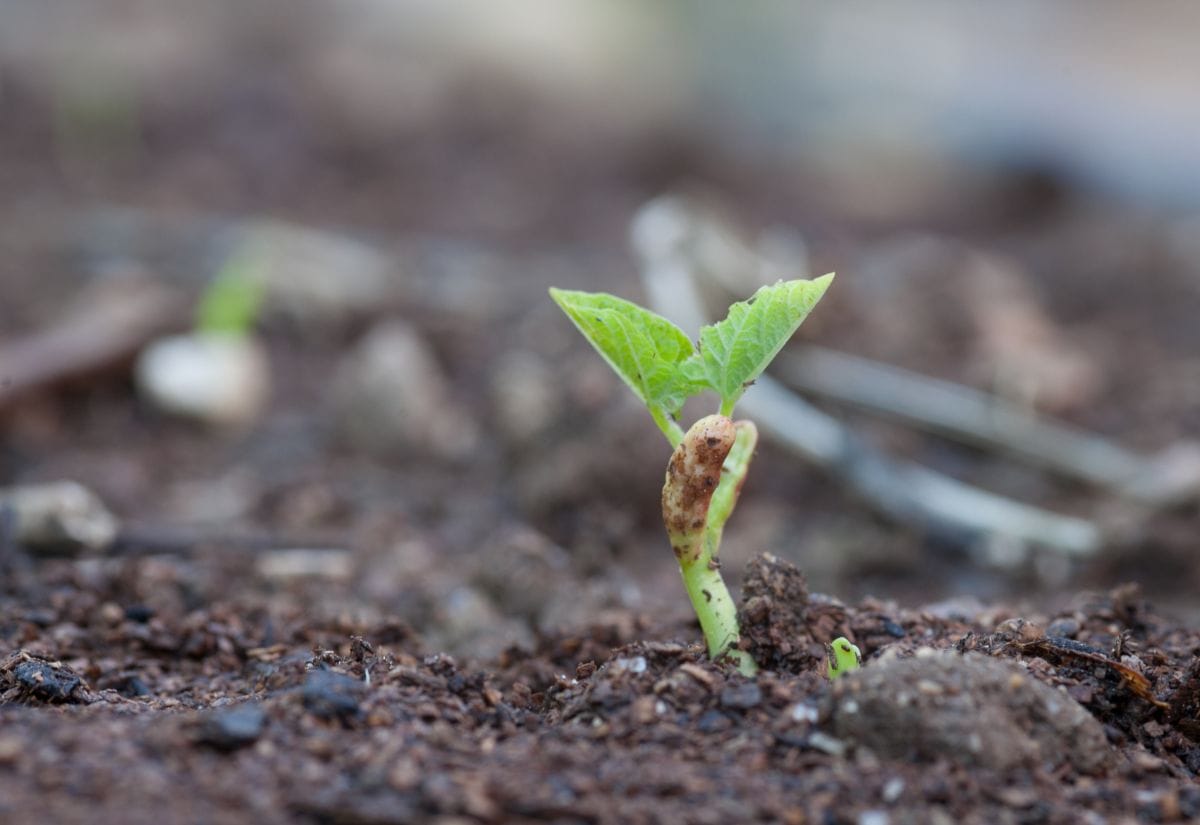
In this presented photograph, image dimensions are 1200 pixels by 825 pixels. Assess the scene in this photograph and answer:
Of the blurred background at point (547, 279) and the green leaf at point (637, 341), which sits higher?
the blurred background at point (547, 279)

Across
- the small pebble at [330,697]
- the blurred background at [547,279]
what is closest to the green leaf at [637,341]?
the small pebble at [330,697]

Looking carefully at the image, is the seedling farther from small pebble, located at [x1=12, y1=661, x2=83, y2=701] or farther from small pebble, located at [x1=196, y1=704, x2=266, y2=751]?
small pebble, located at [x1=12, y1=661, x2=83, y2=701]

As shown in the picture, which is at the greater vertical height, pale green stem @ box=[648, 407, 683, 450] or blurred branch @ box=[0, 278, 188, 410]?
blurred branch @ box=[0, 278, 188, 410]

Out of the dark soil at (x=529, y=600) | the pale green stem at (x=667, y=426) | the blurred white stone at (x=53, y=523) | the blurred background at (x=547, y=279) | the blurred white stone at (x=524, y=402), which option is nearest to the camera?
the dark soil at (x=529, y=600)

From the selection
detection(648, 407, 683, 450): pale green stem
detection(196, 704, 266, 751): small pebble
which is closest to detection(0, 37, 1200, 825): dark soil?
detection(196, 704, 266, 751): small pebble

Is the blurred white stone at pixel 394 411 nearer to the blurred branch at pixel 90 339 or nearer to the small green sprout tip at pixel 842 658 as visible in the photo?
the blurred branch at pixel 90 339

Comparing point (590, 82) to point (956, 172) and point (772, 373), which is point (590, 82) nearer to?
point (956, 172)
